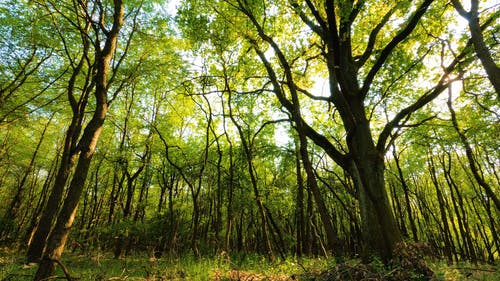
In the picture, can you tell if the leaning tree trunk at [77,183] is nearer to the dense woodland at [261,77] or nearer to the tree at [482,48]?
the dense woodland at [261,77]

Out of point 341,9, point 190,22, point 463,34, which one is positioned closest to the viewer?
point 341,9

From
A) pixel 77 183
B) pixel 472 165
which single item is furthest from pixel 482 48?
pixel 77 183

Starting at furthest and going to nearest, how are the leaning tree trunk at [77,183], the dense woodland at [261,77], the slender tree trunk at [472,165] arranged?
the slender tree trunk at [472,165]
the dense woodland at [261,77]
the leaning tree trunk at [77,183]

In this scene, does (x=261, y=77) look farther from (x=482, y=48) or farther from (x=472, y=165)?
(x=472, y=165)

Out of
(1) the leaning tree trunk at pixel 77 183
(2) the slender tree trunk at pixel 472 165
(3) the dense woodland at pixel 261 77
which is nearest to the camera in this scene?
(1) the leaning tree trunk at pixel 77 183

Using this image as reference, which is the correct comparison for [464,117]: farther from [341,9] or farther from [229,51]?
[229,51]

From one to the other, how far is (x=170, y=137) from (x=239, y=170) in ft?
24.7

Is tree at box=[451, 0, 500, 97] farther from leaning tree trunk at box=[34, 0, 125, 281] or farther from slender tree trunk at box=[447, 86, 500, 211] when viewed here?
leaning tree trunk at box=[34, 0, 125, 281]

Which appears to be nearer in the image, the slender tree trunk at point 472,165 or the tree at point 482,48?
the tree at point 482,48

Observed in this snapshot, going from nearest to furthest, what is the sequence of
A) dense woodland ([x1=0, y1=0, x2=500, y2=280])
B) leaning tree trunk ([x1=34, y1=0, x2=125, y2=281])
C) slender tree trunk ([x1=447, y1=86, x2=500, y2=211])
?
leaning tree trunk ([x1=34, y1=0, x2=125, y2=281])
dense woodland ([x1=0, y1=0, x2=500, y2=280])
slender tree trunk ([x1=447, y1=86, x2=500, y2=211])

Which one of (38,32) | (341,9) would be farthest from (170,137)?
(341,9)

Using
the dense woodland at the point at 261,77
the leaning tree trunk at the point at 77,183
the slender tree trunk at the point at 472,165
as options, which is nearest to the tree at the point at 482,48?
the dense woodland at the point at 261,77

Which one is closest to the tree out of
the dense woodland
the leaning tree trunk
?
the dense woodland

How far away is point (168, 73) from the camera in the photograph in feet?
34.8
